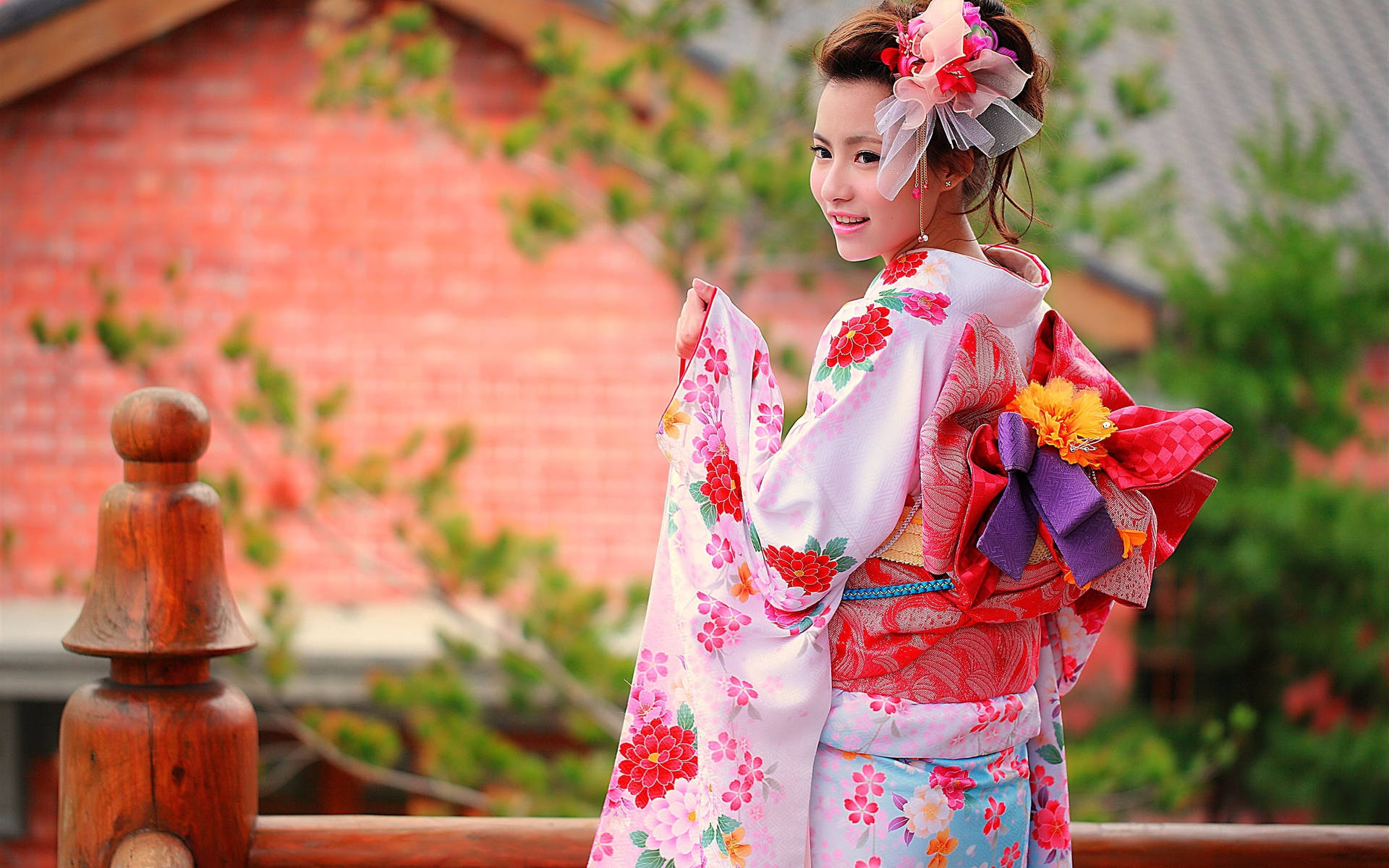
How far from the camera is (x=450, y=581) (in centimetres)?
343

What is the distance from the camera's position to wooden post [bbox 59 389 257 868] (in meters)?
1.48

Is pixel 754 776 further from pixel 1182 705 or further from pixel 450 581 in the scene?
pixel 1182 705

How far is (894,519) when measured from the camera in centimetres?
130

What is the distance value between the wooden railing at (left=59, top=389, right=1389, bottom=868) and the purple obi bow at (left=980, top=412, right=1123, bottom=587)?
89 cm

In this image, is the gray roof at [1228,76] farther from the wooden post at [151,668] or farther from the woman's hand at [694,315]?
the wooden post at [151,668]

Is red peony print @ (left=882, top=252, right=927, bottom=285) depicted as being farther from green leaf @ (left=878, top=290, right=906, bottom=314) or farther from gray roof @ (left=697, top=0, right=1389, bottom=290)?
gray roof @ (left=697, top=0, right=1389, bottom=290)

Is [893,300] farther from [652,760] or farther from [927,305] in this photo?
[652,760]

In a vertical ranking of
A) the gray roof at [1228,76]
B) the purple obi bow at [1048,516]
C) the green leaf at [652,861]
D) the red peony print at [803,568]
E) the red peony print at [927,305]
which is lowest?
the green leaf at [652,861]

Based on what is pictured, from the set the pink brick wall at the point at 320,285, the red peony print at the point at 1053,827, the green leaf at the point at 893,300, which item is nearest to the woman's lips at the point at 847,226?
the green leaf at the point at 893,300

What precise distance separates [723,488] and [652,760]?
316mm

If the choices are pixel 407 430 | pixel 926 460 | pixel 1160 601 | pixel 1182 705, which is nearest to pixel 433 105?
pixel 407 430

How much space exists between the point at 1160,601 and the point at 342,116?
3.69 m

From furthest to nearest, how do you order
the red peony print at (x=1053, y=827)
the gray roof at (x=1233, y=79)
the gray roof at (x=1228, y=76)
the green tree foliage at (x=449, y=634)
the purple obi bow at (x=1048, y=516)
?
the gray roof at (x=1233, y=79) < the gray roof at (x=1228, y=76) < the green tree foliage at (x=449, y=634) < the red peony print at (x=1053, y=827) < the purple obi bow at (x=1048, y=516)

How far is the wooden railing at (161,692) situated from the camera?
58.2 inches
